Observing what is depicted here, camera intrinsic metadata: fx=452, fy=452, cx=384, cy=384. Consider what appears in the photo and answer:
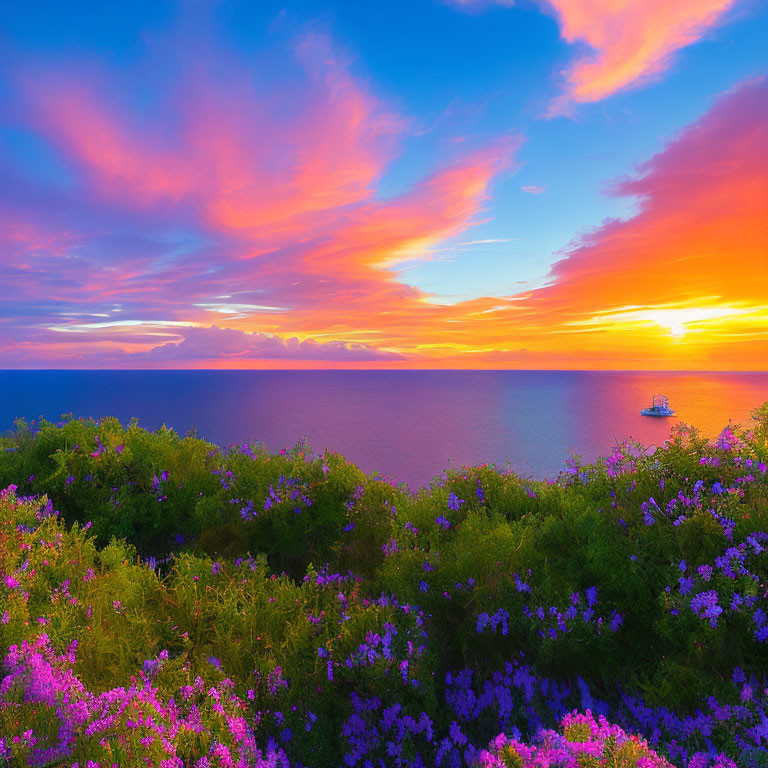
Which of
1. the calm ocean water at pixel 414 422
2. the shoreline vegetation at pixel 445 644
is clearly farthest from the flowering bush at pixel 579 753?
the calm ocean water at pixel 414 422

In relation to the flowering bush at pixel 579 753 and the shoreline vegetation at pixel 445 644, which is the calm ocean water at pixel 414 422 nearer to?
the shoreline vegetation at pixel 445 644

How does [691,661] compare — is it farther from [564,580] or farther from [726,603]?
[564,580]

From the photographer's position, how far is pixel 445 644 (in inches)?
250

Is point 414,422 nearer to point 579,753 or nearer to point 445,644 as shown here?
point 445,644

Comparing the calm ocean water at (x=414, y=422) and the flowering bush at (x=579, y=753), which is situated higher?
the flowering bush at (x=579, y=753)

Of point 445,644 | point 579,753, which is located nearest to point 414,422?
point 445,644

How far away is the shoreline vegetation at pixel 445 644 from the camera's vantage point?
3.95 meters

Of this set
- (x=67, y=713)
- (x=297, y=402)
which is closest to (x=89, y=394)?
(x=297, y=402)

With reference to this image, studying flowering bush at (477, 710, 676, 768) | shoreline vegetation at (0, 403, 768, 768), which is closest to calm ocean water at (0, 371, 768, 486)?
shoreline vegetation at (0, 403, 768, 768)

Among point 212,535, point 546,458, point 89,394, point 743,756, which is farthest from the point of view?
point 89,394

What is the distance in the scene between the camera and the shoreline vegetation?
3.95 metres

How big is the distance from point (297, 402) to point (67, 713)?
521 ft

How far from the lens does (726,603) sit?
5457 mm

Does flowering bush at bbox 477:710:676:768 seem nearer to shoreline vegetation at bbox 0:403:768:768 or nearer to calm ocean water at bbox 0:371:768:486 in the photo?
shoreline vegetation at bbox 0:403:768:768
